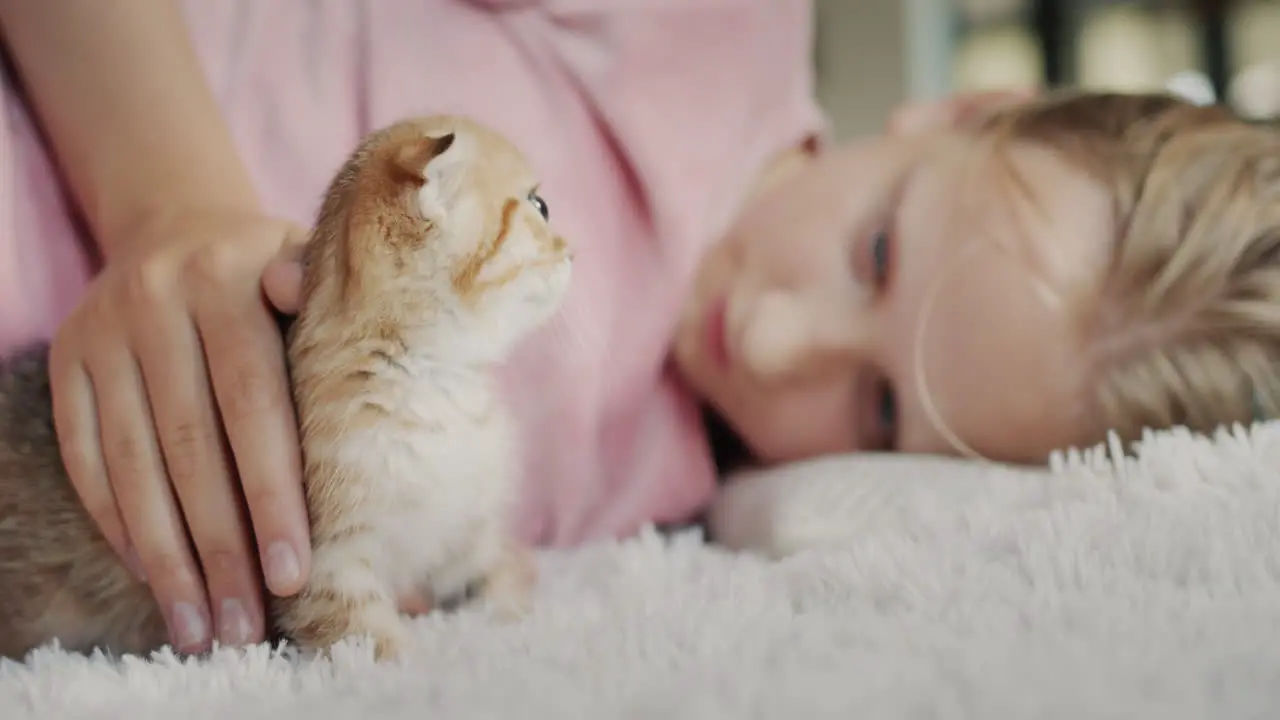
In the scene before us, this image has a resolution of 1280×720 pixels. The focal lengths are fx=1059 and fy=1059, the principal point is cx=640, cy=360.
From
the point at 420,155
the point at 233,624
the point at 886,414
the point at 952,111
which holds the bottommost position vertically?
the point at 886,414

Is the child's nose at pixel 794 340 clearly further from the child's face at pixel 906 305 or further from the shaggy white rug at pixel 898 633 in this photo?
the shaggy white rug at pixel 898 633

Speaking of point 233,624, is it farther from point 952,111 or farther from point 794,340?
point 952,111

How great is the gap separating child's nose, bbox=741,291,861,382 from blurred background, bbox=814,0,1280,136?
4.48ft

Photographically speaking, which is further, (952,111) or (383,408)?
(952,111)

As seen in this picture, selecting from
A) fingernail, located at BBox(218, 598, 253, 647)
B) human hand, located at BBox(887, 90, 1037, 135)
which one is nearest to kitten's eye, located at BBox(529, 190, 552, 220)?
fingernail, located at BBox(218, 598, 253, 647)

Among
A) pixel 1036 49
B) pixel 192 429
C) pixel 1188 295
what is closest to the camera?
pixel 192 429

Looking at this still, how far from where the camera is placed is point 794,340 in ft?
2.89

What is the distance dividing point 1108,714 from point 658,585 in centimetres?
30

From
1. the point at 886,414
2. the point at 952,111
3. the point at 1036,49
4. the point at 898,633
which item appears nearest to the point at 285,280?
the point at 898,633

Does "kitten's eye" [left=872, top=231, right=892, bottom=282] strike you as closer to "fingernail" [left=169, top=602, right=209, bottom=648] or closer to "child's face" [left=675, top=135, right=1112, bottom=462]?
"child's face" [left=675, top=135, right=1112, bottom=462]

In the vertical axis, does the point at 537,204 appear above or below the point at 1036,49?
above

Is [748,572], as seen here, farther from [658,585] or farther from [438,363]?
[438,363]

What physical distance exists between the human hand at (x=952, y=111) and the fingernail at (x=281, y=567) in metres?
0.75

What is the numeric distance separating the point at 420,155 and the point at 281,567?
206 mm
